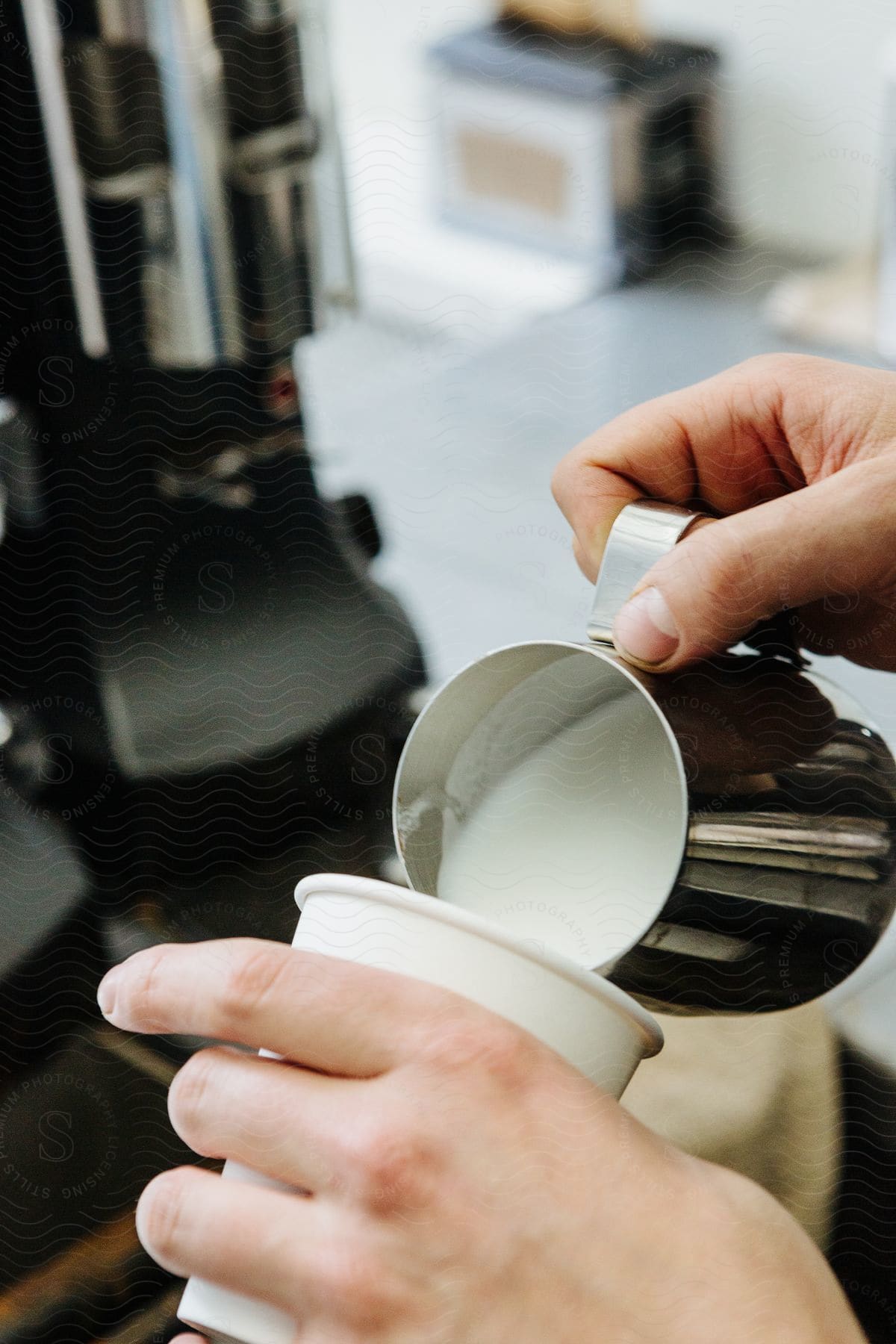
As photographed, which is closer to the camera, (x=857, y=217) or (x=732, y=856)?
(x=732, y=856)

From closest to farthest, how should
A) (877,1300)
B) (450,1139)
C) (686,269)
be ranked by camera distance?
(450,1139) < (877,1300) < (686,269)

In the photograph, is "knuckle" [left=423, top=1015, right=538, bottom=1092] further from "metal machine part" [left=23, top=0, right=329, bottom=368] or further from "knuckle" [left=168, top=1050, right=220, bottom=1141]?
"metal machine part" [left=23, top=0, right=329, bottom=368]

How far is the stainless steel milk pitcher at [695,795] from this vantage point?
0.97 ft

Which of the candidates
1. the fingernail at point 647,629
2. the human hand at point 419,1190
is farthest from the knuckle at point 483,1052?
the fingernail at point 647,629

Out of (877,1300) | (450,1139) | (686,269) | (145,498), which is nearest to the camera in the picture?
(450,1139)

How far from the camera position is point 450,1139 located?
224 millimetres

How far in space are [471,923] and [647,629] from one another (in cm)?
10

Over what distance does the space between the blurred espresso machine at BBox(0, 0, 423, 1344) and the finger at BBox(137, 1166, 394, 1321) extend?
8 cm

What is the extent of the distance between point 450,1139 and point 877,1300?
0.57ft

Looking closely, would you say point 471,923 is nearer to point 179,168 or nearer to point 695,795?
point 695,795

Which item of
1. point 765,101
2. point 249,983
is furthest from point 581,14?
point 249,983

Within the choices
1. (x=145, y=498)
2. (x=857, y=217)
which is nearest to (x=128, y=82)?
(x=145, y=498)

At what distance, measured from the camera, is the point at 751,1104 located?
13.9 inches

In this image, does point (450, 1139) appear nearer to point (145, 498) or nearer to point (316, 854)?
point (316, 854)
